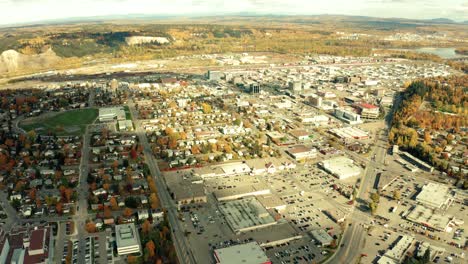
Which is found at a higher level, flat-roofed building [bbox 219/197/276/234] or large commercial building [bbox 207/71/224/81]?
flat-roofed building [bbox 219/197/276/234]

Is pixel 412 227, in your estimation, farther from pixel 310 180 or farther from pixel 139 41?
pixel 139 41

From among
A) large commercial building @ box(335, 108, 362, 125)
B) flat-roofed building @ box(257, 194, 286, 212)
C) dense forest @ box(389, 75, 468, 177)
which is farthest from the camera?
large commercial building @ box(335, 108, 362, 125)

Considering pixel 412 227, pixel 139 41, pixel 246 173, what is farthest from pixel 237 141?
pixel 139 41

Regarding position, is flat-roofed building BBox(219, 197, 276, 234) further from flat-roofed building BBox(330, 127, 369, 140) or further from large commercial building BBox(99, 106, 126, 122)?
large commercial building BBox(99, 106, 126, 122)

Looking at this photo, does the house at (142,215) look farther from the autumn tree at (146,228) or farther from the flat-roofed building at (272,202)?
the flat-roofed building at (272,202)

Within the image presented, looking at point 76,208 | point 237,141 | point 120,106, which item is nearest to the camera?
point 76,208

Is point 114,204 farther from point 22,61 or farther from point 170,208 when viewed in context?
point 22,61

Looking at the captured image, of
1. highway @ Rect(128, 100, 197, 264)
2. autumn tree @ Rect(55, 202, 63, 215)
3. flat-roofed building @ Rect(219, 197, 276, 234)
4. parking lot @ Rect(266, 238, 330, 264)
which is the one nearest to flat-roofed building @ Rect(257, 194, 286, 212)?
flat-roofed building @ Rect(219, 197, 276, 234)
